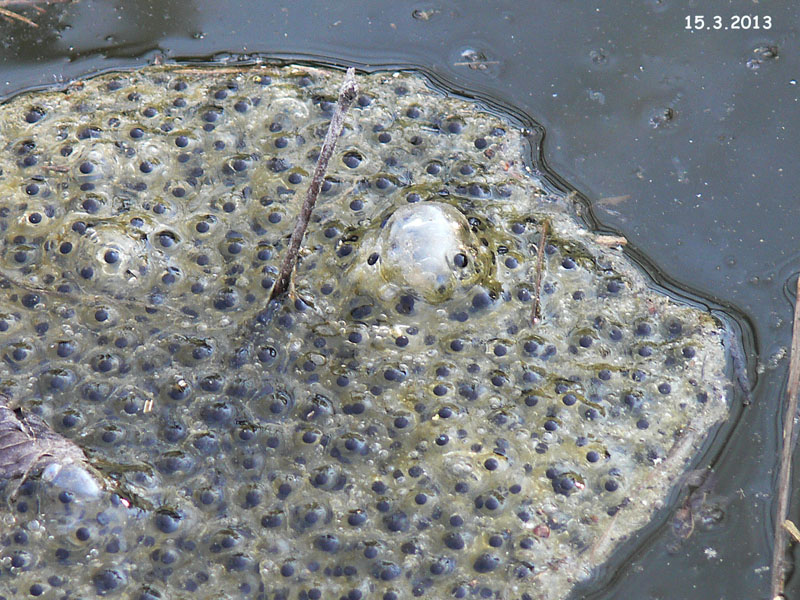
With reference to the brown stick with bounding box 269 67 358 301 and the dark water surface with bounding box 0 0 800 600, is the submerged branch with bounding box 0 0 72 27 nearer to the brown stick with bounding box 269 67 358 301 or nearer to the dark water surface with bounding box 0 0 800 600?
the dark water surface with bounding box 0 0 800 600

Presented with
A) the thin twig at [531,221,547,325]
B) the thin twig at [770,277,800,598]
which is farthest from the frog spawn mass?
the thin twig at [770,277,800,598]

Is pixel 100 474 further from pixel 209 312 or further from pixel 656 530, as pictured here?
pixel 656 530

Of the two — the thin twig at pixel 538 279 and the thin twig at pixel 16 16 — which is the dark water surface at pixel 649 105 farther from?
the thin twig at pixel 538 279
